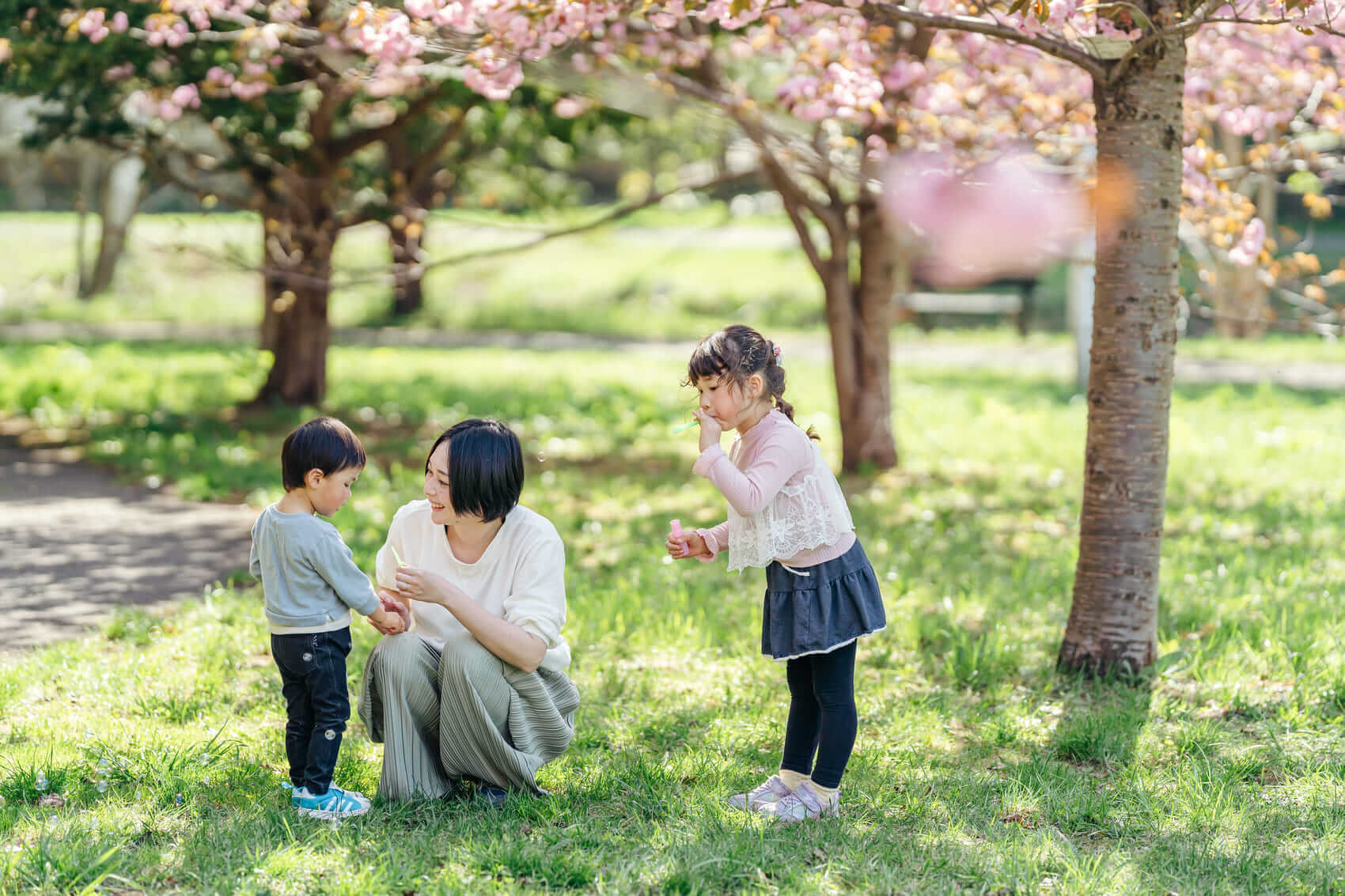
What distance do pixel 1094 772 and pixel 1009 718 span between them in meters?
0.47

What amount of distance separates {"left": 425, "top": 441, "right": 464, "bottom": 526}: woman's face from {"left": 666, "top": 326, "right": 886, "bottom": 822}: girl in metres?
0.59

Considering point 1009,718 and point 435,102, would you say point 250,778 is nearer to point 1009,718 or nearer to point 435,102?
point 1009,718

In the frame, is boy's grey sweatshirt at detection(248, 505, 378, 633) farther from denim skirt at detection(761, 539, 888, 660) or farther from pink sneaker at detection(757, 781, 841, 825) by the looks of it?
pink sneaker at detection(757, 781, 841, 825)

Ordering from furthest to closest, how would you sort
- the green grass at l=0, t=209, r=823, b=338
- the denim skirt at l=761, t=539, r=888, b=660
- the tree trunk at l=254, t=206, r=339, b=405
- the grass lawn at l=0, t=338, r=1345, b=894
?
the green grass at l=0, t=209, r=823, b=338 < the tree trunk at l=254, t=206, r=339, b=405 < the denim skirt at l=761, t=539, r=888, b=660 < the grass lawn at l=0, t=338, r=1345, b=894

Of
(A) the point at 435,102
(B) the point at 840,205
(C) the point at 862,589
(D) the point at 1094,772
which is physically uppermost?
(A) the point at 435,102

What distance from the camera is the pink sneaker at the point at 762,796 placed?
3.64 meters

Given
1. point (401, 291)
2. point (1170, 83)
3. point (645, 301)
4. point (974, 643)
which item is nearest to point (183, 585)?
point (974, 643)

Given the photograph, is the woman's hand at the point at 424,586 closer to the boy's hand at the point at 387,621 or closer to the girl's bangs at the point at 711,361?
the boy's hand at the point at 387,621

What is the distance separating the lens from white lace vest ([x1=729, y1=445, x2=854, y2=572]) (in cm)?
354

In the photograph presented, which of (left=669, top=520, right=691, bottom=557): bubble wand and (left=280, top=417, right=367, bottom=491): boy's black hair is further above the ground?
(left=280, top=417, right=367, bottom=491): boy's black hair

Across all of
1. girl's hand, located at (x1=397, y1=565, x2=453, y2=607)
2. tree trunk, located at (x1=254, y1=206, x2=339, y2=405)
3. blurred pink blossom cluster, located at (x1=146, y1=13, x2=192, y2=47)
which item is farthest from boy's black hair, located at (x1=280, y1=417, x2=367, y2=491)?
tree trunk, located at (x1=254, y1=206, x2=339, y2=405)

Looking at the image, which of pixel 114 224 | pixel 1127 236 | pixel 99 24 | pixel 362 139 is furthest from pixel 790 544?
pixel 114 224

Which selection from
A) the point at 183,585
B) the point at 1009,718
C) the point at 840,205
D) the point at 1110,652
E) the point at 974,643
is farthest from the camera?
the point at 840,205

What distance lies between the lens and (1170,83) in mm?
4676
